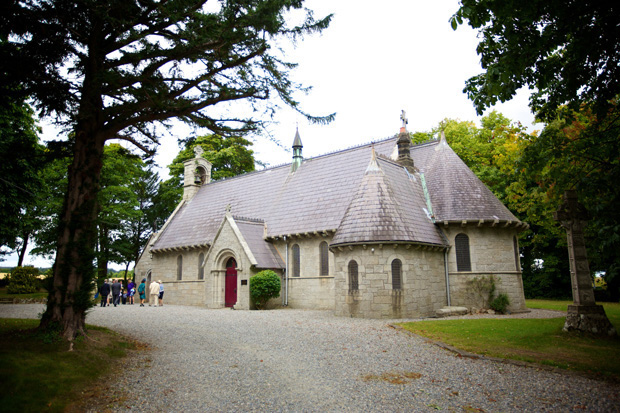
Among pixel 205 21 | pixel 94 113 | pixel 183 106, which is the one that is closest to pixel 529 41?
pixel 205 21

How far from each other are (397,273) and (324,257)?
5.99 meters

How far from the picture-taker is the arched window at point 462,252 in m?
21.3

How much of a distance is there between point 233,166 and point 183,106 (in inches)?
1407

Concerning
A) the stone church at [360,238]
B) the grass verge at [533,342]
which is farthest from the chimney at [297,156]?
the grass verge at [533,342]

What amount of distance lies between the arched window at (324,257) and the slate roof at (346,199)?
1.08 meters

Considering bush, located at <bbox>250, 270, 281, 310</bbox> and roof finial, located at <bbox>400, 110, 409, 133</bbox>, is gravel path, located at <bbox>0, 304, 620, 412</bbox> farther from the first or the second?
roof finial, located at <bbox>400, 110, 409, 133</bbox>

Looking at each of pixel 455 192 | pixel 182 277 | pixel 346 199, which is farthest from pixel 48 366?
pixel 182 277

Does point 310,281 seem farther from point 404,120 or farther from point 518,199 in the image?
point 518,199

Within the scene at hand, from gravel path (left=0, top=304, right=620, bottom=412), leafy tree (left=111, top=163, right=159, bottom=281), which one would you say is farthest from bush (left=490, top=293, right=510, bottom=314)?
leafy tree (left=111, top=163, right=159, bottom=281)

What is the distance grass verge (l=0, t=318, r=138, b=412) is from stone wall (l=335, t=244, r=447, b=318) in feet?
33.4

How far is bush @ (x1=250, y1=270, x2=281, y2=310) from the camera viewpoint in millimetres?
22812

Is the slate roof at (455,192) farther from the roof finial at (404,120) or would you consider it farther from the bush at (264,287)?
the bush at (264,287)

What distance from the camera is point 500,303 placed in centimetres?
2044

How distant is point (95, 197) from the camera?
10.6 metres
